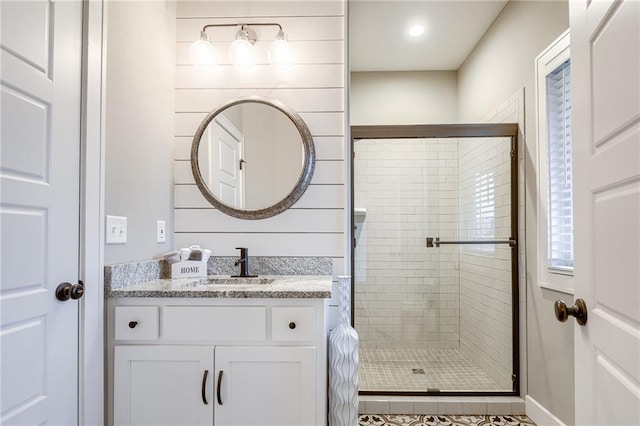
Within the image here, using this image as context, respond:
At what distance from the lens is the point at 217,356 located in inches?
53.9

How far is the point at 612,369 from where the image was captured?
0.82 meters

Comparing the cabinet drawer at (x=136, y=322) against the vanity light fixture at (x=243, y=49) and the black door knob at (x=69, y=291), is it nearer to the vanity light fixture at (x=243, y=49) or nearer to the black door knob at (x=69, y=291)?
the black door knob at (x=69, y=291)

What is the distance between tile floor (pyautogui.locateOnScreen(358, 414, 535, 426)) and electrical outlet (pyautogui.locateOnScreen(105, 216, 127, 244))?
1.61 m

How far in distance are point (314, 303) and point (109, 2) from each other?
1449 mm

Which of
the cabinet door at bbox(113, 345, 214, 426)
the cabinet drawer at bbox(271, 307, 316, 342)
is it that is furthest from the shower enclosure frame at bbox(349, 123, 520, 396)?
the cabinet door at bbox(113, 345, 214, 426)

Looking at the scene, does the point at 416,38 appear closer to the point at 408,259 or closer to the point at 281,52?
the point at 281,52

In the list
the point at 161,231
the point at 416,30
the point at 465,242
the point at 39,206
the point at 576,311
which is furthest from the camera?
the point at 416,30

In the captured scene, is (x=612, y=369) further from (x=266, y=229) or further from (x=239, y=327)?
(x=266, y=229)

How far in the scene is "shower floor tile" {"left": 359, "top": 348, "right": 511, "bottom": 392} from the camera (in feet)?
7.50

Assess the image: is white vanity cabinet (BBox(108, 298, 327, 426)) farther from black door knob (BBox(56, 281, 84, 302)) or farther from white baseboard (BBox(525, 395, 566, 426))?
white baseboard (BBox(525, 395, 566, 426))

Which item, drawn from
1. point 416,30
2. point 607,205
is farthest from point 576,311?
point 416,30

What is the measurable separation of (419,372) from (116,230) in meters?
2.04

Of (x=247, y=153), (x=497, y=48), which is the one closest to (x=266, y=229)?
(x=247, y=153)

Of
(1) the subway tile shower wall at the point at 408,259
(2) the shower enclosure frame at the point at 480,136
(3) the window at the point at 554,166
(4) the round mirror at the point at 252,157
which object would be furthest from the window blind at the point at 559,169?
(4) the round mirror at the point at 252,157
